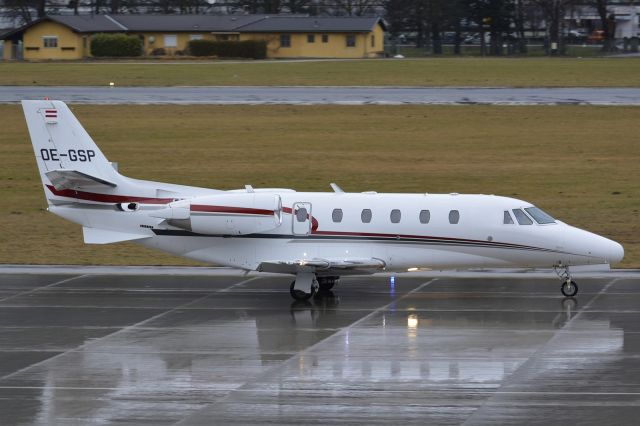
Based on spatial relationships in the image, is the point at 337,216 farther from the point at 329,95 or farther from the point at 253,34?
the point at 253,34

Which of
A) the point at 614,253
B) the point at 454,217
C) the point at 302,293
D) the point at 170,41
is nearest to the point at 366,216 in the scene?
the point at 454,217

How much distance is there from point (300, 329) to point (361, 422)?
7090 mm

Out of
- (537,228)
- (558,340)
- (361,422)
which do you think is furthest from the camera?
(537,228)

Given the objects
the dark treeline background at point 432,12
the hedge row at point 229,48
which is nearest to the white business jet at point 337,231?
the hedge row at point 229,48

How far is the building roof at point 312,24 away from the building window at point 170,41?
678cm

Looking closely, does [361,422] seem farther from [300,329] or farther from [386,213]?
[386,213]

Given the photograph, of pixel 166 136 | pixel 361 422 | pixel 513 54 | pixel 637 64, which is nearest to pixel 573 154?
pixel 166 136

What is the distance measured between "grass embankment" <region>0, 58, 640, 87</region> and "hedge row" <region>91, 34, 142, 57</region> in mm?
10731

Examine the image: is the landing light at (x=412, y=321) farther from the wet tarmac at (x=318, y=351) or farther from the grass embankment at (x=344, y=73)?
the grass embankment at (x=344, y=73)

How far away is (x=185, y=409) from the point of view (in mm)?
18359

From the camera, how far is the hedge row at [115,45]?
379 ft

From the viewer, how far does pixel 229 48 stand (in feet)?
380

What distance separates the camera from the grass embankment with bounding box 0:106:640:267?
3953 cm

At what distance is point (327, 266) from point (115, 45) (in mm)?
92938
